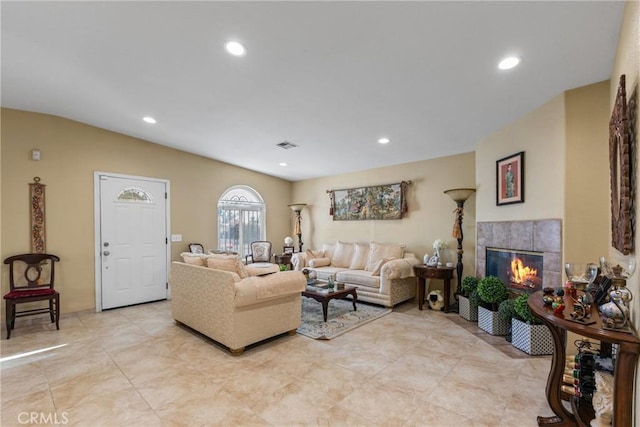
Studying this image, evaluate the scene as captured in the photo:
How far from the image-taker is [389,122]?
3676 mm

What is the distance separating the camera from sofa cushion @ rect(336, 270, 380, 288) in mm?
4590

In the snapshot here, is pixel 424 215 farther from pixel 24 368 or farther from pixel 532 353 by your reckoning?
pixel 24 368

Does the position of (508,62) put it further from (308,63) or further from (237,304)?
(237,304)

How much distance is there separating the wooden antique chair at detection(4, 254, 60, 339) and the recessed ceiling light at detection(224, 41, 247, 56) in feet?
12.2

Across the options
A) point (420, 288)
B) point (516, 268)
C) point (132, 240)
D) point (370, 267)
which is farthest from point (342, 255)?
point (132, 240)

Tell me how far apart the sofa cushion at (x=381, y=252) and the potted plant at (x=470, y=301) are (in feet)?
4.16

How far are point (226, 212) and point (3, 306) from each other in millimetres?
3419

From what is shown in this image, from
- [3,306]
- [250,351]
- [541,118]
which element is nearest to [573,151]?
[541,118]

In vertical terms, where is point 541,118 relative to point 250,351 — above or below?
above

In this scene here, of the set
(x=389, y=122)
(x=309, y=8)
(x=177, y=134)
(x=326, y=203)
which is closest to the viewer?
(x=309, y=8)

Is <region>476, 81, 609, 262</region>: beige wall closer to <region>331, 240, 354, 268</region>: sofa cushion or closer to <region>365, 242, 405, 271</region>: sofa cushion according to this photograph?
<region>365, 242, 405, 271</region>: sofa cushion

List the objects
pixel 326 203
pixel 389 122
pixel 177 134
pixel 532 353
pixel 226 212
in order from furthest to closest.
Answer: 1. pixel 326 203
2. pixel 226 212
3. pixel 177 134
4. pixel 389 122
5. pixel 532 353

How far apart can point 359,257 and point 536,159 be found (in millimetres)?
3166

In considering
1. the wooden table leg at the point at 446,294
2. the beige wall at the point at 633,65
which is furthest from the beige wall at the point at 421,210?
the beige wall at the point at 633,65
